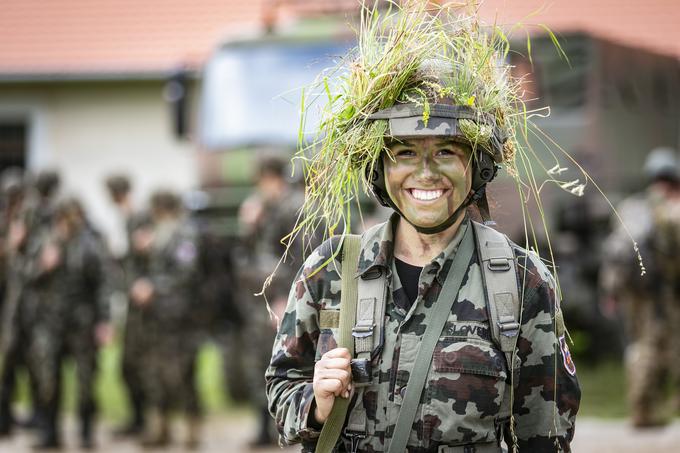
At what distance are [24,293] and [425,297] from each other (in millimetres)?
6644

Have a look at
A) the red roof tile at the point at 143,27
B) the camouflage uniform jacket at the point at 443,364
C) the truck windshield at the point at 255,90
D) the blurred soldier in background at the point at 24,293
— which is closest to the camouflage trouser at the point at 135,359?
the blurred soldier in background at the point at 24,293

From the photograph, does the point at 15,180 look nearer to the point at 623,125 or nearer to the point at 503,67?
the point at 623,125

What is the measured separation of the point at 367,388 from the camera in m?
2.92

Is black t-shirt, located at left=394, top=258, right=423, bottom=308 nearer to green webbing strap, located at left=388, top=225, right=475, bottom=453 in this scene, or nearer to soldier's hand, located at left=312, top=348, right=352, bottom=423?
green webbing strap, located at left=388, top=225, right=475, bottom=453

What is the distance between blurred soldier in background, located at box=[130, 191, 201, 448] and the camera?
8430 mm

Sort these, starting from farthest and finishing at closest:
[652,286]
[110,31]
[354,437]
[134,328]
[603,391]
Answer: [110,31] < [603,391] < [134,328] < [652,286] < [354,437]

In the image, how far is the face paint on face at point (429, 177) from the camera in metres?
2.98

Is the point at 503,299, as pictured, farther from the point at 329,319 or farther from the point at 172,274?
the point at 172,274

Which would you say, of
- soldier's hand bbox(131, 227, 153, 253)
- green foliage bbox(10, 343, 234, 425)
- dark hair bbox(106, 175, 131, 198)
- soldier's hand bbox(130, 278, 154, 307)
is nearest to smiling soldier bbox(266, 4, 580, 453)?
soldier's hand bbox(130, 278, 154, 307)

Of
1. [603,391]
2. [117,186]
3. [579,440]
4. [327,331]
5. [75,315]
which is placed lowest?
[603,391]

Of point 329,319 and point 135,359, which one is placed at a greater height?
point 329,319

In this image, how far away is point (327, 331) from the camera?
299 centimetres

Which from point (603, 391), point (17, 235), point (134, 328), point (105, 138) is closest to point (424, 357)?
point (134, 328)

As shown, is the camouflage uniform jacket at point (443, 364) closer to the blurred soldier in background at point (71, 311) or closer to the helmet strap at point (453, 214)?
the helmet strap at point (453, 214)
